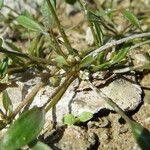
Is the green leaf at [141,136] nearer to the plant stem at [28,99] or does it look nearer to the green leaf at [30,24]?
the plant stem at [28,99]

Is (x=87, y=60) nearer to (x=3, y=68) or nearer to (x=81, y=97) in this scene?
(x=81, y=97)

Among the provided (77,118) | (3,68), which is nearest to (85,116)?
(77,118)

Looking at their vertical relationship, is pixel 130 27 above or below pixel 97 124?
above

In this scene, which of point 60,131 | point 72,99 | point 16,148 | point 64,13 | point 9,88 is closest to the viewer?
point 16,148

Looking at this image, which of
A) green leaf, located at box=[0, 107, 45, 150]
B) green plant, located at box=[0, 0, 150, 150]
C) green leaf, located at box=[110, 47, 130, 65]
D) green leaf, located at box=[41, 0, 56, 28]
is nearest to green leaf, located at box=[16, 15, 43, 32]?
green plant, located at box=[0, 0, 150, 150]

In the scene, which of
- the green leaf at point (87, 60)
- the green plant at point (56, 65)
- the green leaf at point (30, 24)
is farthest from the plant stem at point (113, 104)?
the green leaf at point (30, 24)

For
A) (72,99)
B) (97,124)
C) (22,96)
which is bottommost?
(97,124)

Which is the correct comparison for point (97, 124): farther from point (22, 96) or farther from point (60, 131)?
point (22, 96)

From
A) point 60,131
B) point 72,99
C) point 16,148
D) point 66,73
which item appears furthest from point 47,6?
point 16,148
